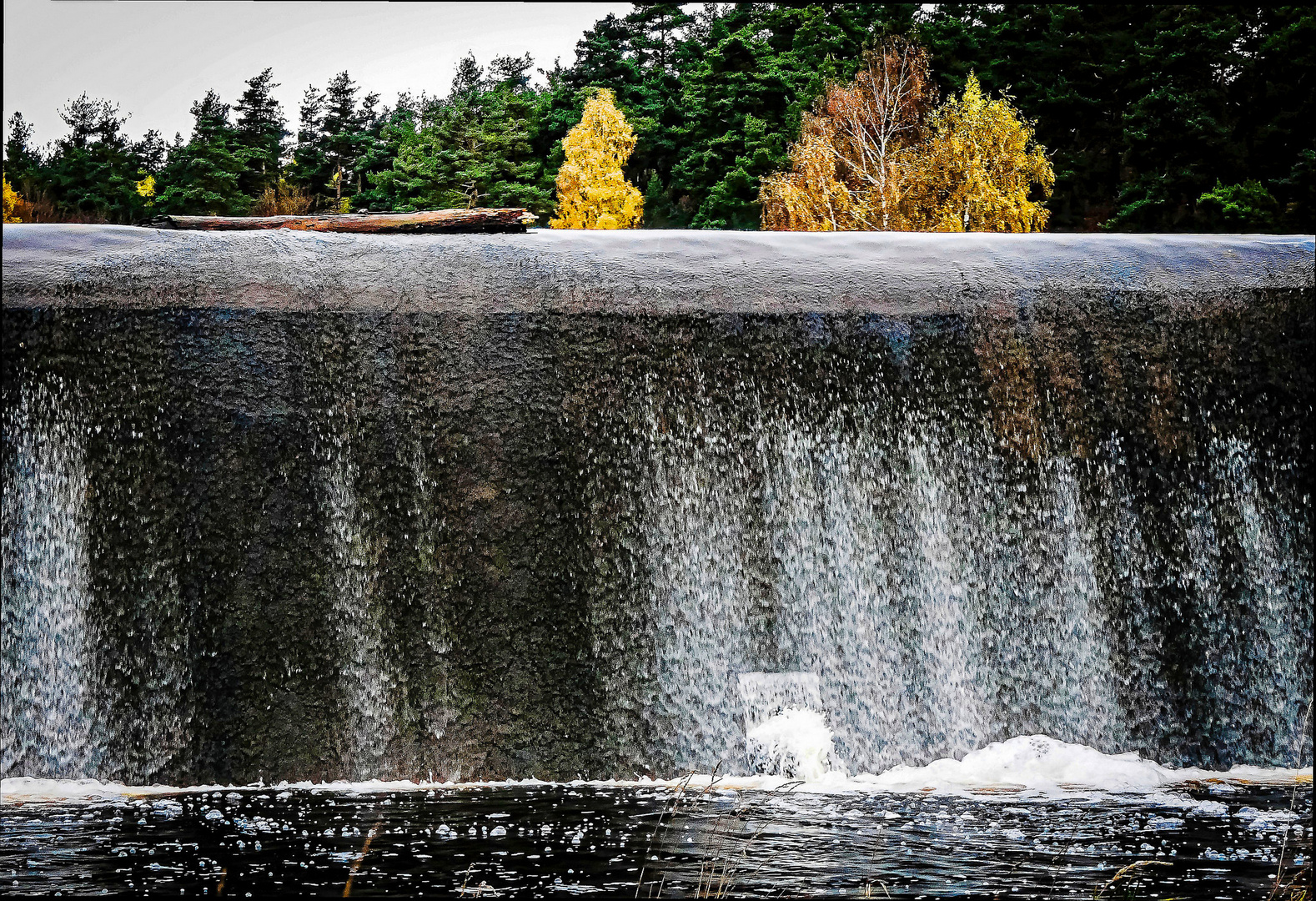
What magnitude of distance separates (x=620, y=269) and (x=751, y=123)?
23.6 meters

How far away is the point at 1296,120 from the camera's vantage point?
23.3 metres

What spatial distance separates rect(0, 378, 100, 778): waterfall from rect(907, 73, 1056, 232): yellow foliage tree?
61.2ft

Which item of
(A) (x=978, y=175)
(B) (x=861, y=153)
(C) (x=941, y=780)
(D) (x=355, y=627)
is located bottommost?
(C) (x=941, y=780)

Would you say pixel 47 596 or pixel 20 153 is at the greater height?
pixel 20 153

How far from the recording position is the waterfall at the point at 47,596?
607cm

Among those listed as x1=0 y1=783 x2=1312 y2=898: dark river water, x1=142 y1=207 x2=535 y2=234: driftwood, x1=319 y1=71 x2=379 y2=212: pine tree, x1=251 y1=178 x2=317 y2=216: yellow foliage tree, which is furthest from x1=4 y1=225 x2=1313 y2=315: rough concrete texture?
x1=319 y1=71 x2=379 y2=212: pine tree

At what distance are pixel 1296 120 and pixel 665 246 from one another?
69.8 feet

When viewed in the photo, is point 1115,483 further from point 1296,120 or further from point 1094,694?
point 1296,120

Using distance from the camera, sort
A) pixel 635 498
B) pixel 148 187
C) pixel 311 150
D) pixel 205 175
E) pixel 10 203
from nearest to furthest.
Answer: pixel 635 498
pixel 10 203
pixel 205 175
pixel 148 187
pixel 311 150

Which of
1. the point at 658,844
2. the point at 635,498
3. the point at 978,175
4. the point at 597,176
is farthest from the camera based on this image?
the point at 597,176

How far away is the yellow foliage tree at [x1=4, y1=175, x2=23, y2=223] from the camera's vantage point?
28.7 m

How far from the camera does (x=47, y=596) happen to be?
6.16 meters

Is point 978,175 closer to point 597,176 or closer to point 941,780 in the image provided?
point 597,176

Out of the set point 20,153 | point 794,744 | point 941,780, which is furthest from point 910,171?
point 20,153
